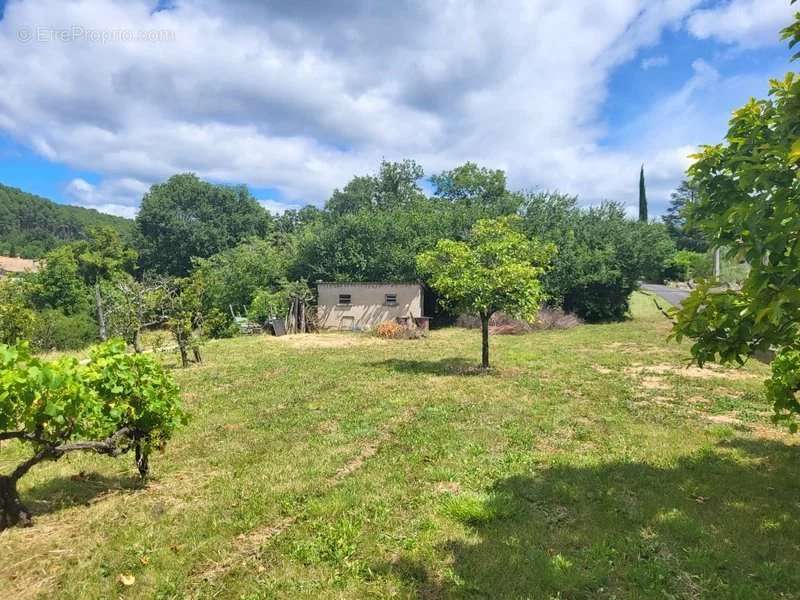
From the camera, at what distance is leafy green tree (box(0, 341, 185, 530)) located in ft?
12.1

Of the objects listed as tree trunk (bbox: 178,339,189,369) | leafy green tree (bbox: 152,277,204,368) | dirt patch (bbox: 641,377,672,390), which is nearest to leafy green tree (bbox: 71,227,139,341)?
leafy green tree (bbox: 152,277,204,368)

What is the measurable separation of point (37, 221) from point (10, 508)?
11807 cm

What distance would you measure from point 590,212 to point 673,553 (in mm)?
26920

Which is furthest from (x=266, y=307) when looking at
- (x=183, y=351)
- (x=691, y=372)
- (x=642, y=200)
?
(x=642, y=200)

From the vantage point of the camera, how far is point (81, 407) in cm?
411

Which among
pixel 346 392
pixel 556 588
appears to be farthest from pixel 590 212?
pixel 556 588

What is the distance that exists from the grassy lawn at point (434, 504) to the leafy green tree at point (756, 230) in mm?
1572

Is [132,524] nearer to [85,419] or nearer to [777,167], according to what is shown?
[85,419]

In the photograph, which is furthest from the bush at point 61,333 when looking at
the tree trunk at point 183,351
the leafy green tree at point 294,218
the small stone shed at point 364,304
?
the leafy green tree at point 294,218

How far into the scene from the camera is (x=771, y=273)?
2814 millimetres

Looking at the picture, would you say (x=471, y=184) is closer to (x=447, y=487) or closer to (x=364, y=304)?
(x=364, y=304)

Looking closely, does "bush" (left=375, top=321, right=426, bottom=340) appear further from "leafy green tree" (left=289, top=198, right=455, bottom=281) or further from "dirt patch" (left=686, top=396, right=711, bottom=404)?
"dirt patch" (left=686, top=396, right=711, bottom=404)

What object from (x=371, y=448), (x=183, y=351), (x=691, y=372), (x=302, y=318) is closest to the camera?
(x=371, y=448)

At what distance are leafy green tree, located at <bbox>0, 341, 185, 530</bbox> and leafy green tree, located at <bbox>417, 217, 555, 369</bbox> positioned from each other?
8.08 m
